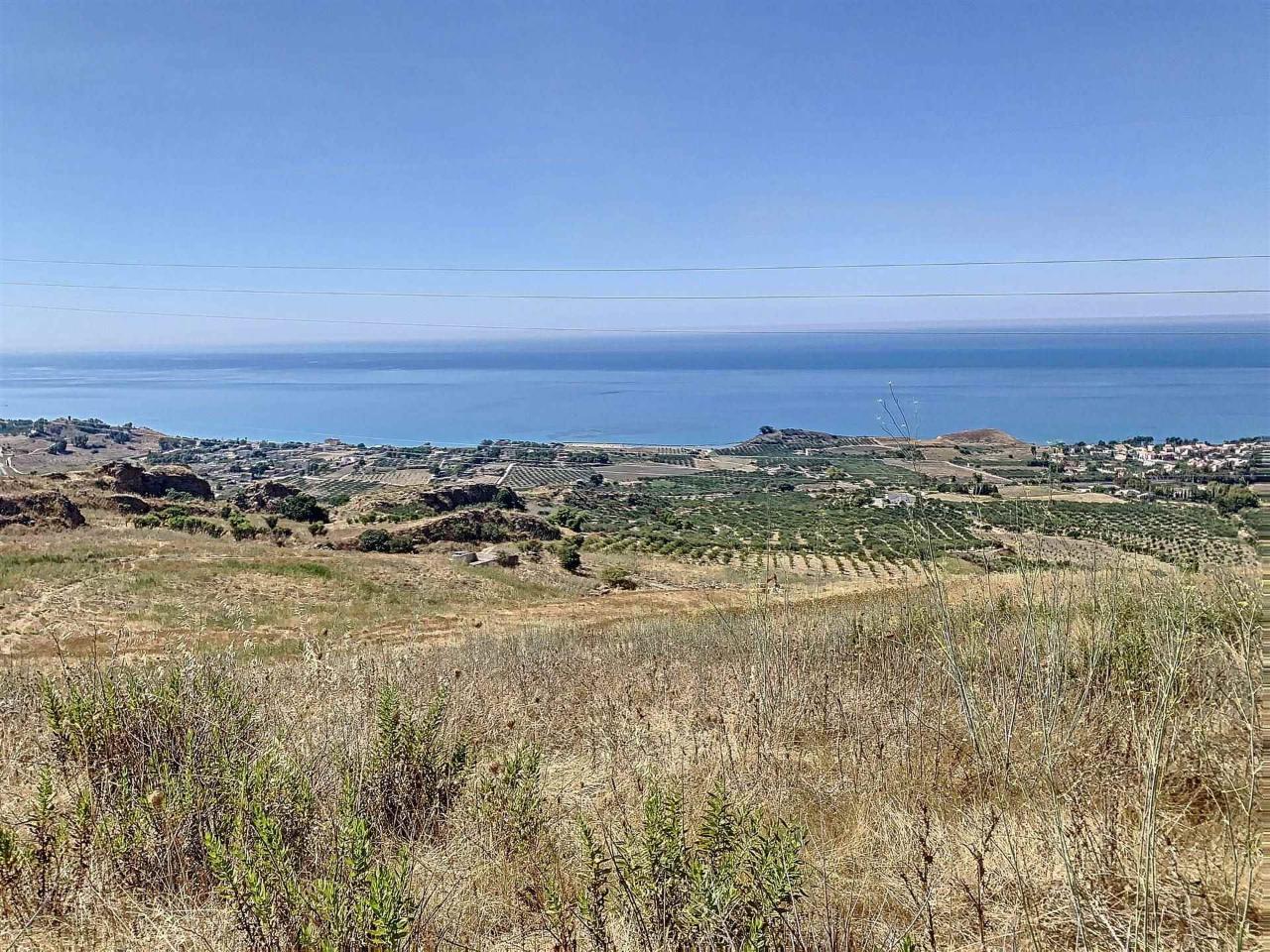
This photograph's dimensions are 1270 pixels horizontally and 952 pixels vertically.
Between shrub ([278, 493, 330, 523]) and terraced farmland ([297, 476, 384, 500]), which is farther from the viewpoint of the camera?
terraced farmland ([297, 476, 384, 500])

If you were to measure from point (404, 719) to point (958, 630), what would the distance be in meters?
3.28

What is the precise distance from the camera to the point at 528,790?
2578 millimetres

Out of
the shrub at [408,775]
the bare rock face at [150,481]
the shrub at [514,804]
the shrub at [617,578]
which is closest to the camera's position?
the shrub at [514,804]

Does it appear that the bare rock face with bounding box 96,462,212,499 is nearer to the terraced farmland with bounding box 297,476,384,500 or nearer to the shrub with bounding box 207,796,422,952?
the terraced farmland with bounding box 297,476,384,500

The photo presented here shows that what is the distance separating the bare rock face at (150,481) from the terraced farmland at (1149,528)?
35764 mm

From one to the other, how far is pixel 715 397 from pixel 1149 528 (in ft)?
427

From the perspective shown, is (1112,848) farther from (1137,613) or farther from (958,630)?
(1137,613)


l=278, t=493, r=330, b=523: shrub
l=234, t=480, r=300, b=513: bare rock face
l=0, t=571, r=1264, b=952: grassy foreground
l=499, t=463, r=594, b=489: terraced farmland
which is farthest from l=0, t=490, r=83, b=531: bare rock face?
l=499, t=463, r=594, b=489: terraced farmland

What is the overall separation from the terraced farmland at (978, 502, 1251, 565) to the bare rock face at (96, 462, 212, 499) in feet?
117

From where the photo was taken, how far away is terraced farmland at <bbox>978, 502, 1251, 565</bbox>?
351 centimetres

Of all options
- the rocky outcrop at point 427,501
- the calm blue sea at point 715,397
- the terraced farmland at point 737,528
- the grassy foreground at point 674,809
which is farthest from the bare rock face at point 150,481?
the grassy foreground at point 674,809

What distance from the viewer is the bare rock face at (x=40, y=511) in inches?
929

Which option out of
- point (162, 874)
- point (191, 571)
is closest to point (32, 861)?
point (162, 874)

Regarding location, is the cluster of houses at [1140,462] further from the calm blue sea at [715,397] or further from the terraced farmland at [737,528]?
the terraced farmland at [737,528]
